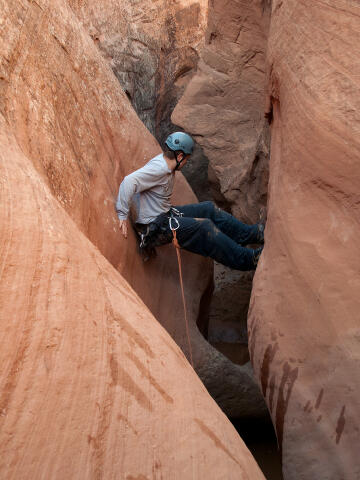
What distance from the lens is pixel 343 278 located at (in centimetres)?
212

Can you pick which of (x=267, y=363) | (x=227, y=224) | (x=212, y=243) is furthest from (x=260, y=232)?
(x=267, y=363)

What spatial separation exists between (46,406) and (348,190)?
1.55 meters

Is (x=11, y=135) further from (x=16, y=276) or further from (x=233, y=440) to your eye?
(x=233, y=440)

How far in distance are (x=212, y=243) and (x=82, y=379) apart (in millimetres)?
2225

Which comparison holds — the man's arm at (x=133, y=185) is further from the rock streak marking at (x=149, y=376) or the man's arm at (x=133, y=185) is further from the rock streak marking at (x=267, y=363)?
the rock streak marking at (x=149, y=376)

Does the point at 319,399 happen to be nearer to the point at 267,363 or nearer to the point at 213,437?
the point at 267,363

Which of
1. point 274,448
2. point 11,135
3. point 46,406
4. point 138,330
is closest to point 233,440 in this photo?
point 138,330

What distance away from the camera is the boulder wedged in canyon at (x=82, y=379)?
129 centimetres

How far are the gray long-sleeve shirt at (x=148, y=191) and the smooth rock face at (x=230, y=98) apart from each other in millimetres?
1353

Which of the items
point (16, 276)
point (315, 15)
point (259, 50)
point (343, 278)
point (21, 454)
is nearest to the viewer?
point (21, 454)

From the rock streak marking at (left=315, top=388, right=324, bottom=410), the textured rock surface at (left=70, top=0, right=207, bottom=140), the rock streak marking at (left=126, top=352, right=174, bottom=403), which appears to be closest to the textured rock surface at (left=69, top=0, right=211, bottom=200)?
the textured rock surface at (left=70, top=0, right=207, bottom=140)

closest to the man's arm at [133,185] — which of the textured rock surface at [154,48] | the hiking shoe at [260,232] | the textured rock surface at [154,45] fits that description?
the hiking shoe at [260,232]

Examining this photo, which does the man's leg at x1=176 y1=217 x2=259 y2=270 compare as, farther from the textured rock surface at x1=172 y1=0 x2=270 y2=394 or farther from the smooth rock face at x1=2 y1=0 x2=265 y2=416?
the textured rock surface at x1=172 y1=0 x2=270 y2=394

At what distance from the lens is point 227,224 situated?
384 centimetres
